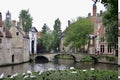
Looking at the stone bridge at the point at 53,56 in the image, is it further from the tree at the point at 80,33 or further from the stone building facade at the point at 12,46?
the stone building facade at the point at 12,46

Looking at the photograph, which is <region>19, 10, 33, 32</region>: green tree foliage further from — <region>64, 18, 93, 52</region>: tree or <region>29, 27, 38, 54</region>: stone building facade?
<region>64, 18, 93, 52</region>: tree

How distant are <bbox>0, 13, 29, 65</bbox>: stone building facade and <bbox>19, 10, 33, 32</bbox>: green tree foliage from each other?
9.08m

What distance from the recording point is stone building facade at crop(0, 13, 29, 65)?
27.3 m

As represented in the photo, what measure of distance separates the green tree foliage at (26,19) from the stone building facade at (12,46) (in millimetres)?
9080

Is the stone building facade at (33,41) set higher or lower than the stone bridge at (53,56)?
higher

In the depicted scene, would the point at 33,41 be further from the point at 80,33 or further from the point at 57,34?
the point at 80,33

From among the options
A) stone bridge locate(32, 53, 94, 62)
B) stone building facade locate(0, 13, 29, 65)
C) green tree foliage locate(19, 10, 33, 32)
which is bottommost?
stone bridge locate(32, 53, 94, 62)

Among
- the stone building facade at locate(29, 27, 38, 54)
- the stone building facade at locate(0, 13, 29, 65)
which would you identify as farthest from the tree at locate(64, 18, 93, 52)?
the stone building facade at locate(29, 27, 38, 54)

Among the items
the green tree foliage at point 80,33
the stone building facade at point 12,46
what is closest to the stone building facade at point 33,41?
the green tree foliage at point 80,33

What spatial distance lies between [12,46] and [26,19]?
51.5 feet

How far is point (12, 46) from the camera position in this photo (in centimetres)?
2995

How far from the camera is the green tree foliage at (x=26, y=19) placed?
44688 millimetres

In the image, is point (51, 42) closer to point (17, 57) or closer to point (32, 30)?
point (32, 30)

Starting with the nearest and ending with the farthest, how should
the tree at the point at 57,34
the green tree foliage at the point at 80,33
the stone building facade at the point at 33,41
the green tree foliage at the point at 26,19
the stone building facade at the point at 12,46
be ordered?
the stone building facade at the point at 12,46 < the green tree foliage at the point at 80,33 < the stone building facade at the point at 33,41 < the green tree foliage at the point at 26,19 < the tree at the point at 57,34
